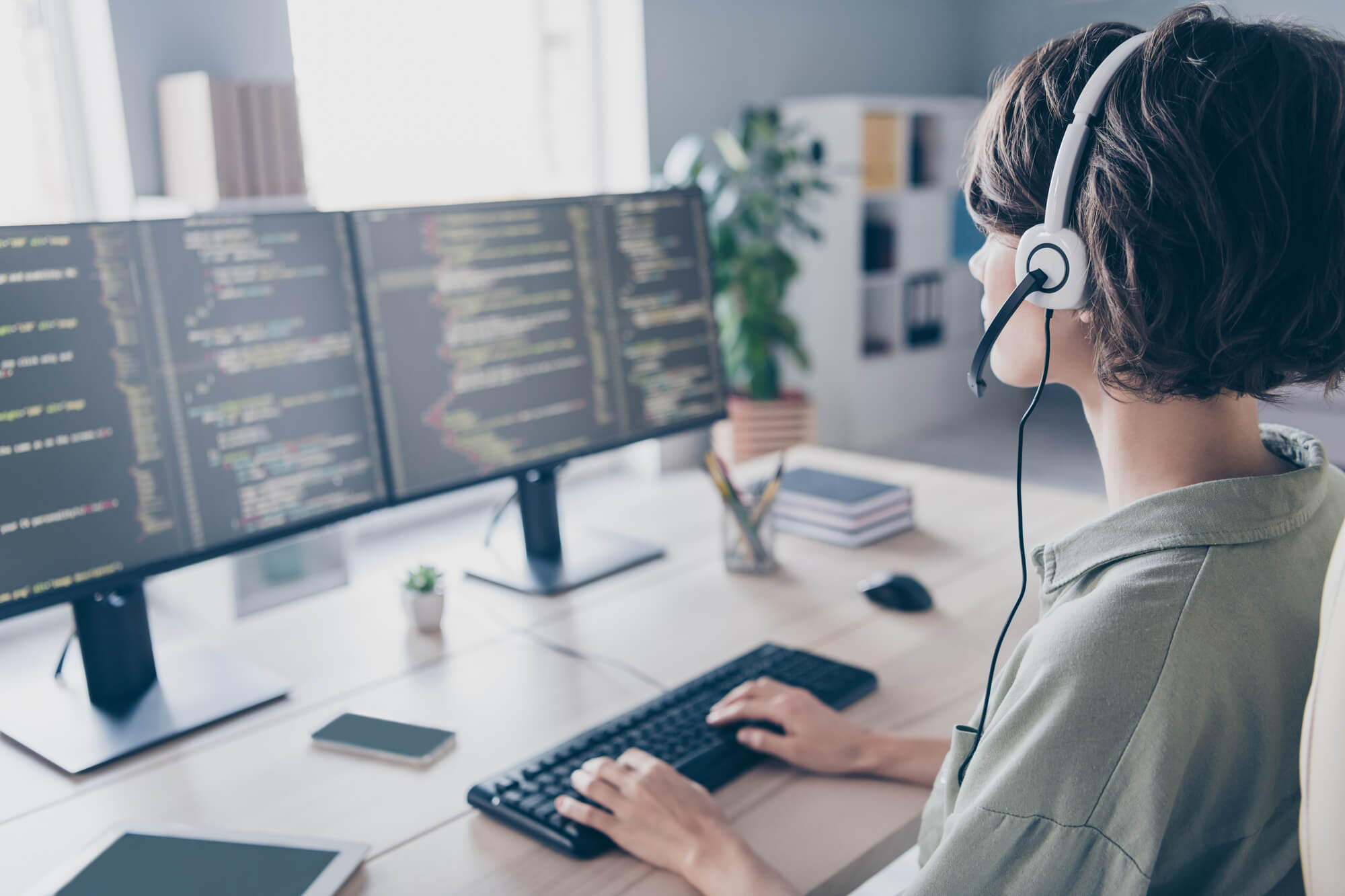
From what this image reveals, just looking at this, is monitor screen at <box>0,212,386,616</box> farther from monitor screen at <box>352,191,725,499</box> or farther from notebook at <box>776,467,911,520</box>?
notebook at <box>776,467,911,520</box>

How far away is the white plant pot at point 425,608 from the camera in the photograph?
1.28 meters

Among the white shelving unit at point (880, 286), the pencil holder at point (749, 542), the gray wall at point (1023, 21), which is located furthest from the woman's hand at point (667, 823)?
the gray wall at point (1023, 21)

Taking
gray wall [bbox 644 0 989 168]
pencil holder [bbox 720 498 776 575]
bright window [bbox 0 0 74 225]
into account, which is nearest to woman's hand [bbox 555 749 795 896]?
pencil holder [bbox 720 498 776 575]

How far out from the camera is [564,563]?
4.90 ft

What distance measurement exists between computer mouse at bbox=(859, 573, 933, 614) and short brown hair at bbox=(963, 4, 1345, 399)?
0.58m

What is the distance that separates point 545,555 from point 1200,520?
37.4 inches

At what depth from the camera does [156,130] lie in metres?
2.68

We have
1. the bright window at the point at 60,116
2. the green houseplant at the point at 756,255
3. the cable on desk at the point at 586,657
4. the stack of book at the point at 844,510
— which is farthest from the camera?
the green houseplant at the point at 756,255

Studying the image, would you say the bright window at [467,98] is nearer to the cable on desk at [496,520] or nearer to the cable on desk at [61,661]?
the cable on desk at [496,520]

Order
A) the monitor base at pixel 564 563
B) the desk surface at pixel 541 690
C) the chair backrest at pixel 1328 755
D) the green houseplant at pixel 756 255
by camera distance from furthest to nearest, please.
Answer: the green houseplant at pixel 756 255
the monitor base at pixel 564 563
the desk surface at pixel 541 690
the chair backrest at pixel 1328 755

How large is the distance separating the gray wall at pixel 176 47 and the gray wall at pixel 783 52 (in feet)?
4.57

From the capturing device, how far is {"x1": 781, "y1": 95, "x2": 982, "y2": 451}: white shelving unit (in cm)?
436

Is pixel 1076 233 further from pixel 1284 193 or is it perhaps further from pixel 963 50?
pixel 963 50

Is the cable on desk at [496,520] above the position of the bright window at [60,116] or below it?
below
